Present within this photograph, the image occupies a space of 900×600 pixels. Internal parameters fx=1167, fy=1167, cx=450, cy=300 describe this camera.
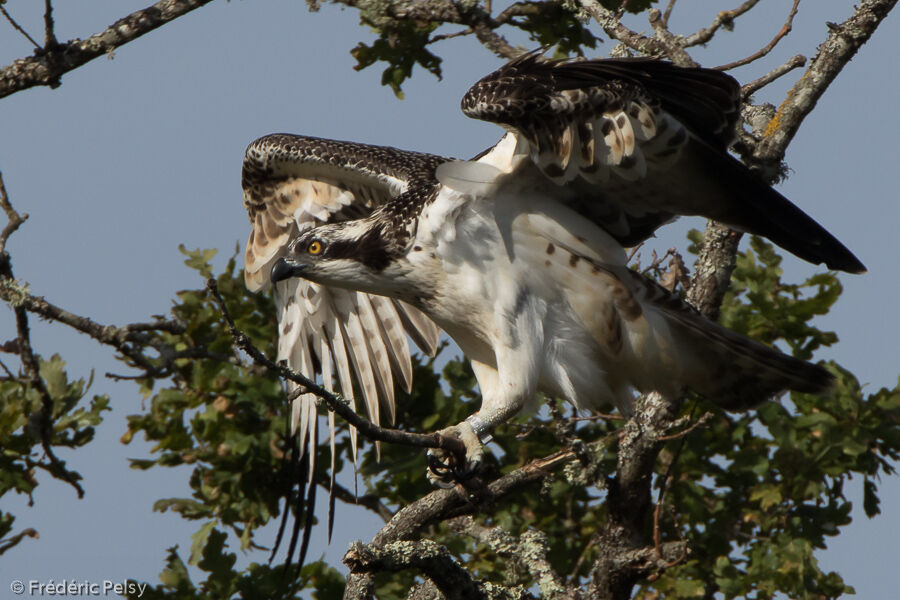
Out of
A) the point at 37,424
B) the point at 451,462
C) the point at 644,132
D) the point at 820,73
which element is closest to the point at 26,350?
the point at 37,424

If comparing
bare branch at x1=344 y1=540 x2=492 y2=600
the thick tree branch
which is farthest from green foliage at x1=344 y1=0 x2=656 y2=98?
bare branch at x1=344 y1=540 x2=492 y2=600

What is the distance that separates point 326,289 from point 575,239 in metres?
2.25

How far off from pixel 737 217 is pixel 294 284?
9.99 ft

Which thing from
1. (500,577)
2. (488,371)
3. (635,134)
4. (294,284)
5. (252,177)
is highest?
(252,177)

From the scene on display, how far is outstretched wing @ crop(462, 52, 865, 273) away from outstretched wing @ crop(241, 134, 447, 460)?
1669 mm

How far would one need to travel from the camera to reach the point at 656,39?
5.95 meters

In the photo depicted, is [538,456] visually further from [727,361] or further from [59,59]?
[59,59]

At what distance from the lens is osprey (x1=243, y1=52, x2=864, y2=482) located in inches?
196

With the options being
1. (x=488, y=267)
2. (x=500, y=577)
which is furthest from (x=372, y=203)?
(x=500, y=577)

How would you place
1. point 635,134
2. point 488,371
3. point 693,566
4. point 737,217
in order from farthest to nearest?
point 693,566, point 488,371, point 737,217, point 635,134

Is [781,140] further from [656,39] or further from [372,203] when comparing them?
[372,203]

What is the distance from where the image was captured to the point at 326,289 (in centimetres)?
744

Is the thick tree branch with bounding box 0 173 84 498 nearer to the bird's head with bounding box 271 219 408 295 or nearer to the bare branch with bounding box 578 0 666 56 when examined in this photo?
the bird's head with bounding box 271 219 408 295

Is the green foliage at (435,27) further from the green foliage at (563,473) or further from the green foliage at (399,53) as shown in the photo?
the green foliage at (563,473)
